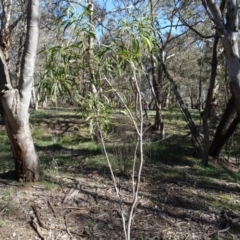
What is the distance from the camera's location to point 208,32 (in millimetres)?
15594

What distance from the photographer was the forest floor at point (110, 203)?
3975mm

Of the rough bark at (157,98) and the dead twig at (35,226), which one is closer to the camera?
the dead twig at (35,226)

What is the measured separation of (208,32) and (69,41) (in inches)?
563

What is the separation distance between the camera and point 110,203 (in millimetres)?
4648

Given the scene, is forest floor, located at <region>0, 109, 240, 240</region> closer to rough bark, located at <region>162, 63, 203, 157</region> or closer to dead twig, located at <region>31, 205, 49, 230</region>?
dead twig, located at <region>31, 205, 49, 230</region>

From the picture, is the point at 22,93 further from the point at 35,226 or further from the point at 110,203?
the point at 110,203

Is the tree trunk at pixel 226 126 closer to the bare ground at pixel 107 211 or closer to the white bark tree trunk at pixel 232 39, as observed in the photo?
the white bark tree trunk at pixel 232 39

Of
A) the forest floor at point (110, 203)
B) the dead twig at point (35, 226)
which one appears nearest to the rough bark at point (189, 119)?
the forest floor at point (110, 203)

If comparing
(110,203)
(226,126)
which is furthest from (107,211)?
(226,126)

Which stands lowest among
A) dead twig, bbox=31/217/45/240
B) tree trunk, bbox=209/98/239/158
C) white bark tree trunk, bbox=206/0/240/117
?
dead twig, bbox=31/217/45/240

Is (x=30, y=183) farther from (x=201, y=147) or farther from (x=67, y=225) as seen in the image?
(x=201, y=147)

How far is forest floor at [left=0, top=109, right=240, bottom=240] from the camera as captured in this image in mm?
3975

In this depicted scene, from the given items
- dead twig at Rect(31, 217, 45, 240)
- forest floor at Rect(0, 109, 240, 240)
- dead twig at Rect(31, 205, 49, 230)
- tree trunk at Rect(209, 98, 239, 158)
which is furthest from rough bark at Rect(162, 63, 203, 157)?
dead twig at Rect(31, 217, 45, 240)

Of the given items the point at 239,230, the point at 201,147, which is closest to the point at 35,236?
the point at 239,230
